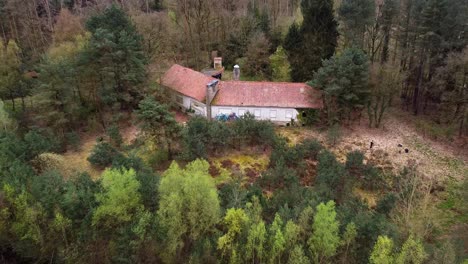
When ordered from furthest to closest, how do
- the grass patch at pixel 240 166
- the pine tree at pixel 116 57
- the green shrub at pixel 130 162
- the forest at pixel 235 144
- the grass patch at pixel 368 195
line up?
the pine tree at pixel 116 57
the grass patch at pixel 240 166
the grass patch at pixel 368 195
the green shrub at pixel 130 162
the forest at pixel 235 144

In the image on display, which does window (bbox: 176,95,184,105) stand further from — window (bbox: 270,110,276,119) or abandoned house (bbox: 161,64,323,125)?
window (bbox: 270,110,276,119)

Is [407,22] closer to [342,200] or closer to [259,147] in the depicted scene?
[259,147]

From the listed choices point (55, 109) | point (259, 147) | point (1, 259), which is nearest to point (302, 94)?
point (259, 147)

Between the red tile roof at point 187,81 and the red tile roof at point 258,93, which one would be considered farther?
the red tile roof at point 187,81

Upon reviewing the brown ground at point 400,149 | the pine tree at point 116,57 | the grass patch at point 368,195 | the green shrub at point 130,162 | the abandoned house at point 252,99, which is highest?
the pine tree at point 116,57

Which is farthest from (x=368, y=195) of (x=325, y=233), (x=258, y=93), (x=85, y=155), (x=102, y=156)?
(x=85, y=155)

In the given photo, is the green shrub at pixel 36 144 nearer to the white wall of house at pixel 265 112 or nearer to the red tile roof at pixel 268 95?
the white wall of house at pixel 265 112

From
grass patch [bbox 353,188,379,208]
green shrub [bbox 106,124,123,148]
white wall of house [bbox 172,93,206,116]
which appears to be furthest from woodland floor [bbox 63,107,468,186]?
grass patch [bbox 353,188,379,208]

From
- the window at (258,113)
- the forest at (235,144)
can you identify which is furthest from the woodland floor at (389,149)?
the window at (258,113)
